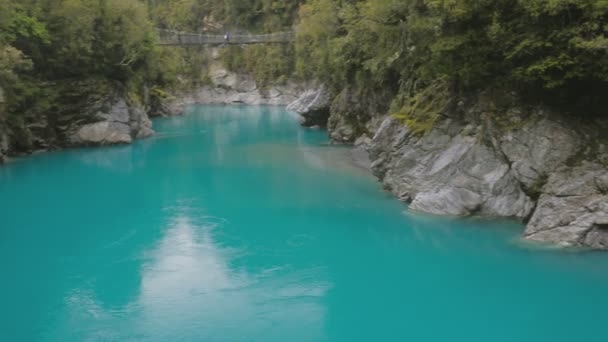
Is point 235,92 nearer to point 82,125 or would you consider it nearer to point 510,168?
point 82,125

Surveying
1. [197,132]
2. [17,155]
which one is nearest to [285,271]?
[17,155]

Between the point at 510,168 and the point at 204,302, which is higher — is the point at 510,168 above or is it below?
above

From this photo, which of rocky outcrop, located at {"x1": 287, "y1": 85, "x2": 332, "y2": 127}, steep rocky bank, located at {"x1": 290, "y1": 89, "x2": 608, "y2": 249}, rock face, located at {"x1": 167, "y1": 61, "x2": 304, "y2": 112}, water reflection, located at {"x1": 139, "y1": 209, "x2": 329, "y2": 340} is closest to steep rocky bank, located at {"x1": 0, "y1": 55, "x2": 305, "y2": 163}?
rocky outcrop, located at {"x1": 287, "y1": 85, "x2": 332, "y2": 127}

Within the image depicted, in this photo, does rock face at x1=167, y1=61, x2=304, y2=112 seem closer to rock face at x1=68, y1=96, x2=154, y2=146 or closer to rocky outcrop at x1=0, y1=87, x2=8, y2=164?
rock face at x1=68, y1=96, x2=154, y2=146

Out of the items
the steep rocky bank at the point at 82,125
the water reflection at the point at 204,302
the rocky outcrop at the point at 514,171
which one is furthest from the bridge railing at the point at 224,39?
the water reflection at the point at 204,302

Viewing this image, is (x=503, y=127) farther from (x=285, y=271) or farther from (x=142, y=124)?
(x=142, y=124)

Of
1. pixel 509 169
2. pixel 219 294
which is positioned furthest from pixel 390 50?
pixel 219 294

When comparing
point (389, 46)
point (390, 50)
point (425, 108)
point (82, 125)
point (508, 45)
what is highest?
point (508, 45)
